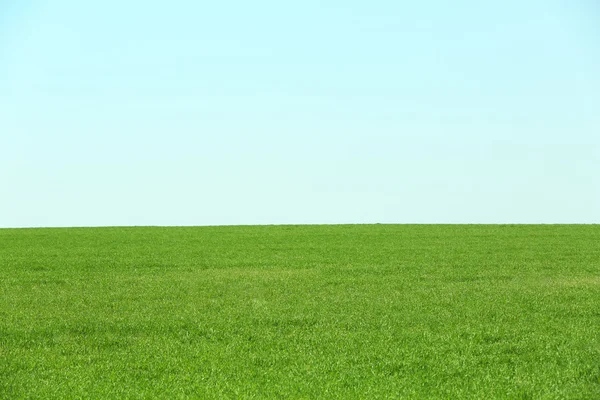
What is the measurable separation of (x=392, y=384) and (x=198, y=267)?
9835 mm

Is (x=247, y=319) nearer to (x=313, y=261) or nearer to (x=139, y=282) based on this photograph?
(x=139, y=282)

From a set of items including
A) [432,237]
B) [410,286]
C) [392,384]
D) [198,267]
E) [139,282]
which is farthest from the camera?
[432,237]

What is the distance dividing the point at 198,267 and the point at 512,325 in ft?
28.3

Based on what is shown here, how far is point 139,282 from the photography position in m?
14.4

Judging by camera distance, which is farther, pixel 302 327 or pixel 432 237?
pixel 432 237

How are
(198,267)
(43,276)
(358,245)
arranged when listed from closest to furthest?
1. (43,276)
2. (198,267)
3. (358,245)

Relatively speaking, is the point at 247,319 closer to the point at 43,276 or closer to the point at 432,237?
the point at 43,276

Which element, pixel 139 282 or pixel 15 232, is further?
pixel 15 232

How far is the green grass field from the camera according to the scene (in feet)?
24.8

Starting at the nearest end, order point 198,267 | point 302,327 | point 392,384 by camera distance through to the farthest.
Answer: point 392,384, point 302,327, point 198,267

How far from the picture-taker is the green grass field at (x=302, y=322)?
7.57 metres

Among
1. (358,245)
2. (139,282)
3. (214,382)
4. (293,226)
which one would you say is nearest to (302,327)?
(214,382)

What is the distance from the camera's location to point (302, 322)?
10297mm

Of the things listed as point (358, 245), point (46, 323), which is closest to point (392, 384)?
point (46, 323)
